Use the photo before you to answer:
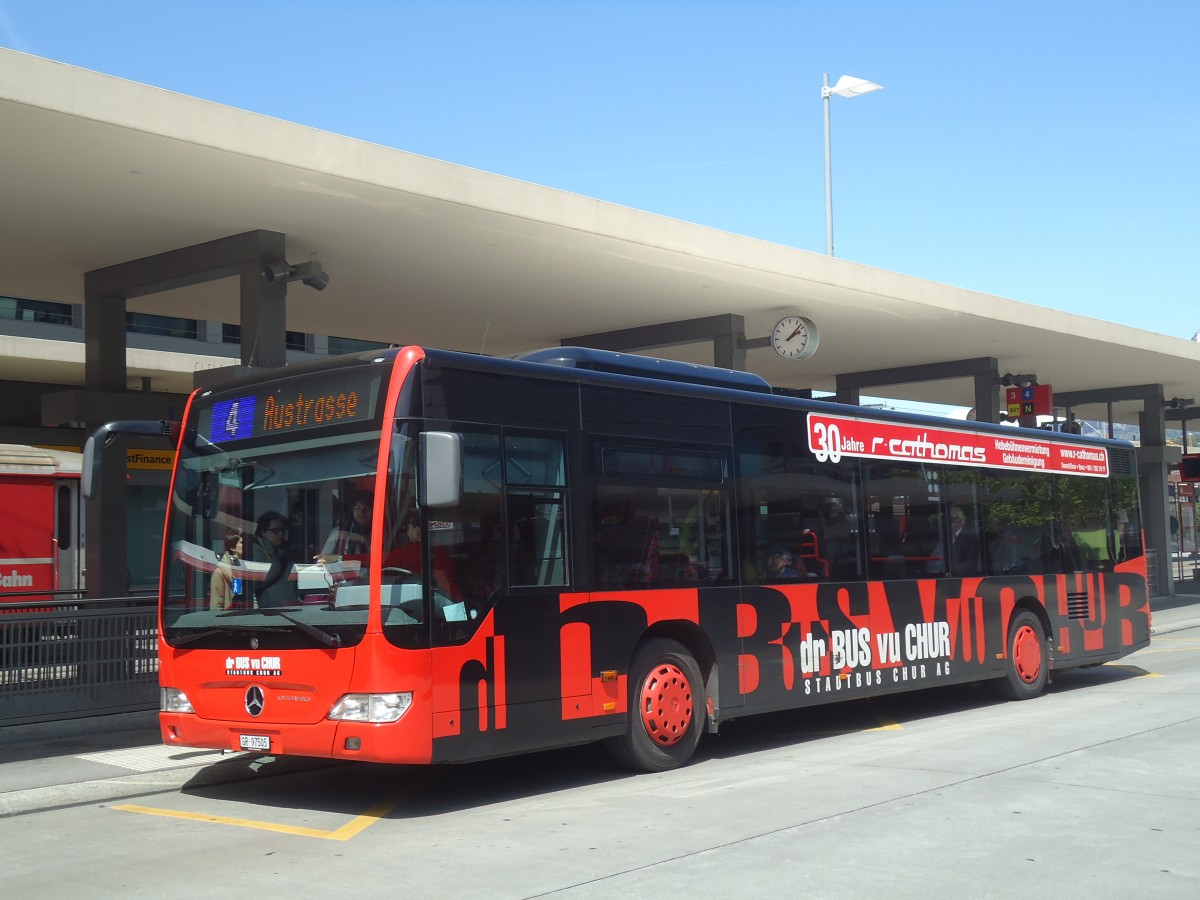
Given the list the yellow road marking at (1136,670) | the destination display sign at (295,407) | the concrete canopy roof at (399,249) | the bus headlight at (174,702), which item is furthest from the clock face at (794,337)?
the bus headlight at (174,702)

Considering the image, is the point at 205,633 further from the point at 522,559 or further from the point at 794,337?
the point at 794,337

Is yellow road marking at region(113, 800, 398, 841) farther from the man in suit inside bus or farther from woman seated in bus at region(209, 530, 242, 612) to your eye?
the man in suit inside bus

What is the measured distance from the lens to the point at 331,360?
8.68 meters

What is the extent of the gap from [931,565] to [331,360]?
7.00 meters

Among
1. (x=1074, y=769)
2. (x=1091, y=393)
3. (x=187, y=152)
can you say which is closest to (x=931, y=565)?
(x=1074, y=769)

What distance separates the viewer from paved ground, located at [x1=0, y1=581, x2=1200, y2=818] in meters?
9.34

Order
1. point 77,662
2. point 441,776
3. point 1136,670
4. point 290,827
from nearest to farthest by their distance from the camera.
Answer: point 290,827, point 441,776, point 77,662, point 1136,670

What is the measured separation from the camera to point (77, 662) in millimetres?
12008

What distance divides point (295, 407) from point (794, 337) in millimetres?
12033

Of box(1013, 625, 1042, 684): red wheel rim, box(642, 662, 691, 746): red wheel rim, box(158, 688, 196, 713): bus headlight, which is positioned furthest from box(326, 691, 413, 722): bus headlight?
box(1013, 625, 1042, 684): red wheel rim

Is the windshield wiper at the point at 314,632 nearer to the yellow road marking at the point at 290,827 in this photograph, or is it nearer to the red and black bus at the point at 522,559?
the red and black bus at the point at 522,559

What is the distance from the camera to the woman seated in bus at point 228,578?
8.66 m

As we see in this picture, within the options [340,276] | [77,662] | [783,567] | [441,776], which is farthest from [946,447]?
[77,662]

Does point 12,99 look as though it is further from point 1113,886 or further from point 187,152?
point 1113,886
